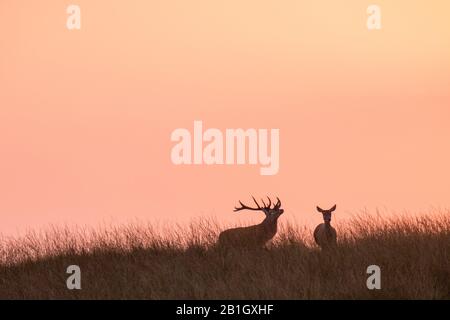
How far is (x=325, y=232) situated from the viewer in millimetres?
16203

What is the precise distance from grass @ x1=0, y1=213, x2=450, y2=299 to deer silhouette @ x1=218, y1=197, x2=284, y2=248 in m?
0.26

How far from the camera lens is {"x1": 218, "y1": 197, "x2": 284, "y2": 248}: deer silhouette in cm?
1617

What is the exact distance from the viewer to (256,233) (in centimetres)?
1652

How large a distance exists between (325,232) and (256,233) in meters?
1.25

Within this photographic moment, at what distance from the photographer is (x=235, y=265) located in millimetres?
14141

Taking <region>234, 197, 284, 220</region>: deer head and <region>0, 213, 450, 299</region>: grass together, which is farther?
<region>234, 197, 284, 220</region>: deer head

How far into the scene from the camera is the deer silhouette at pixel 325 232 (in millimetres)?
15830

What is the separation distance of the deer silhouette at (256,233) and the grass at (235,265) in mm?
265

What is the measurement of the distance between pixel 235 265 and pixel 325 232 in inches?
104
